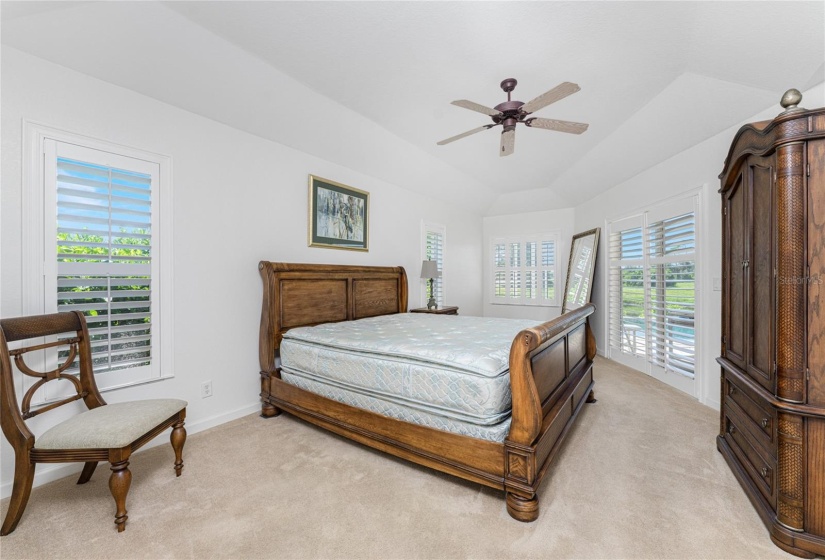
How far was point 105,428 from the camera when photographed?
5.27 feet

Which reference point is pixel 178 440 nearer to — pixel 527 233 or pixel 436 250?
pixel 436 250

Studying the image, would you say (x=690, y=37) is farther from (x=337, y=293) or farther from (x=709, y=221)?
(x=337, y=293)

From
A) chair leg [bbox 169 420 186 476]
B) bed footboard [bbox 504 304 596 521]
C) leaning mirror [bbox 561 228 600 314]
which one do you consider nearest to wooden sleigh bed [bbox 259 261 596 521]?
bed footboard [bbox 504 304 596 521]

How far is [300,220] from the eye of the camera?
3443mm

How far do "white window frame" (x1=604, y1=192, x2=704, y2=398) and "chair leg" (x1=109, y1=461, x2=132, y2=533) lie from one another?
4.51 metres

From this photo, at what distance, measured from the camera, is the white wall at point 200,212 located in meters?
1.91

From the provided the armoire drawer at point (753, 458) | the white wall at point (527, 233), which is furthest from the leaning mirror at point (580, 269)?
the armoire drawer at point (753, 458)

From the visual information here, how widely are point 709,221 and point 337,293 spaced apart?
147 inches

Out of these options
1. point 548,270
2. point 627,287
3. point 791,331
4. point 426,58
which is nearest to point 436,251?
point 548,270

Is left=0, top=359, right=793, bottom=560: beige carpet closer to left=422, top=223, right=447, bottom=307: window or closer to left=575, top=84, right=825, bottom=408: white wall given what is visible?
left=575, top=84, right=825, bottom=408: white wall

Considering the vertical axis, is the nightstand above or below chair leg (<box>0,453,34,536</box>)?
above

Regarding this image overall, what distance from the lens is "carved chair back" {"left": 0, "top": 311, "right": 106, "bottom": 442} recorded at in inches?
61.1

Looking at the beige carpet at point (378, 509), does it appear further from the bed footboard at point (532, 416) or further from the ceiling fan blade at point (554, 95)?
the ceiling fan blade at point (554, 95)

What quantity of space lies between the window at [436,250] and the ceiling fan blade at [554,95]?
309cm
